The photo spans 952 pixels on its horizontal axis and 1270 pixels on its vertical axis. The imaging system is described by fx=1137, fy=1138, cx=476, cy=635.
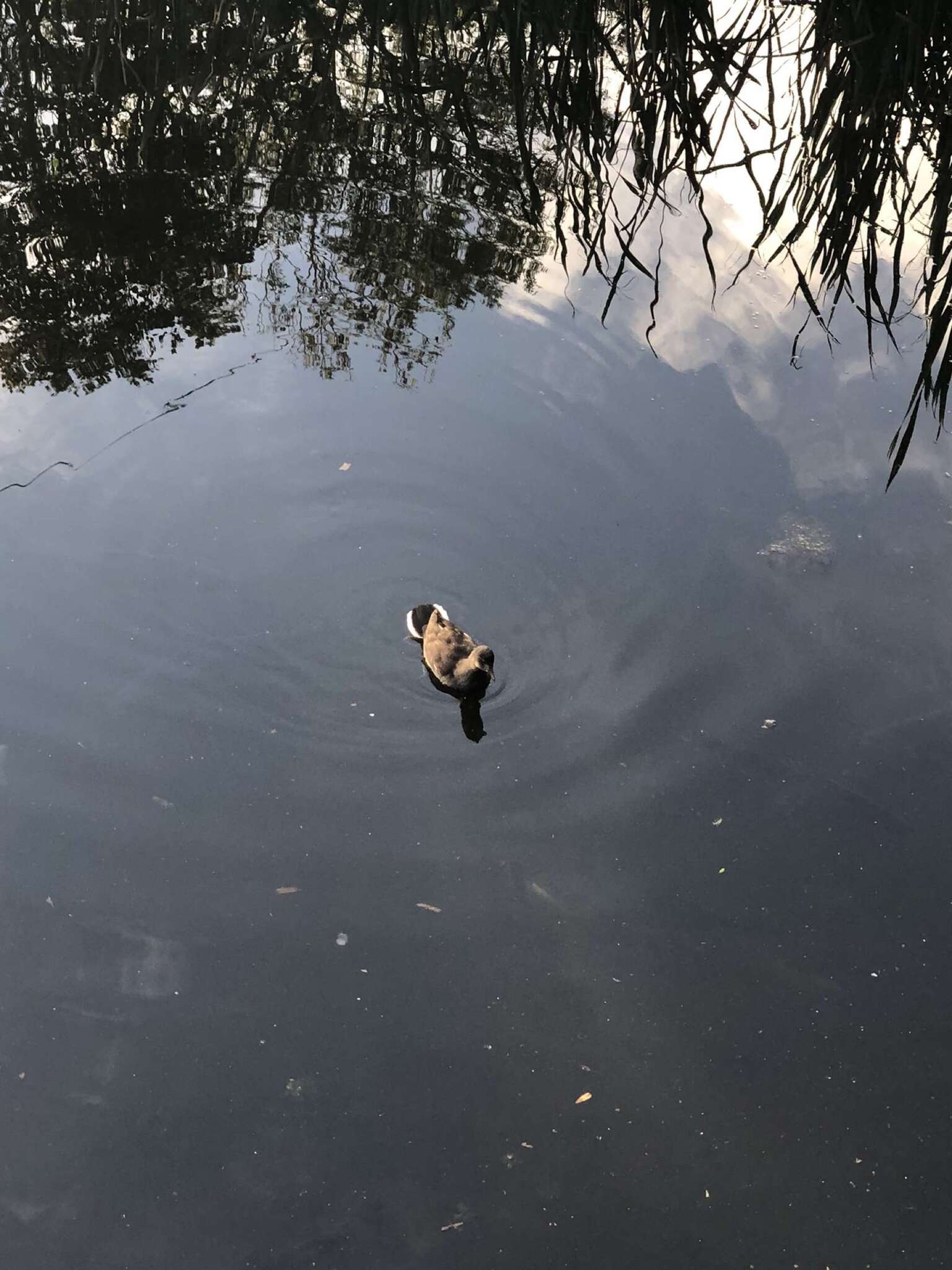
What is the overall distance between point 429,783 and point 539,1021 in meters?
0.98

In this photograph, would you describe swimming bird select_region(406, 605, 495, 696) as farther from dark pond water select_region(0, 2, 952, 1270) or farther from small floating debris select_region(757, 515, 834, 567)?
small floating debris select_region(757, 515, 834, 567)

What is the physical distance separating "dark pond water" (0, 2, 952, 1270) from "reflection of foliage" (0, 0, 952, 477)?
→ 0.38 metres

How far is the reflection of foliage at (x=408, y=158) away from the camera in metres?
5.47

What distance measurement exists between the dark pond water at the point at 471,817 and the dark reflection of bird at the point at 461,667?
7 cm

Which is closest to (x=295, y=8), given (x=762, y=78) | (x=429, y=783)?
(x=762, y=78)

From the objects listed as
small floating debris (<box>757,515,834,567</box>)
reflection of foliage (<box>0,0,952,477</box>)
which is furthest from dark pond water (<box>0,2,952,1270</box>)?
reflection of foliage (<box>0,0,952,477</box>)

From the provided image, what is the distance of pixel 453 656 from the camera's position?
14.7 ft

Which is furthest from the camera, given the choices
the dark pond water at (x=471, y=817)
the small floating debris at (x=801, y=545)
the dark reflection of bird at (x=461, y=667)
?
the small floating debris at (x=801, y=545)

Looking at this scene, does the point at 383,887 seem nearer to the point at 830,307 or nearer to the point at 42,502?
the point at 42,502

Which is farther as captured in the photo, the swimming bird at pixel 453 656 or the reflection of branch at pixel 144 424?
the reflection of branch at pixel 144 424

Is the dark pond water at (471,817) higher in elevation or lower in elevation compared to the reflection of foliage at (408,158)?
lower

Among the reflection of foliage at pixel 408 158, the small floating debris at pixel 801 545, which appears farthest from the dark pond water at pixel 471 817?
the reflection of foliage at pixel 408 158

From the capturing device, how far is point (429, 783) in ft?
13.8

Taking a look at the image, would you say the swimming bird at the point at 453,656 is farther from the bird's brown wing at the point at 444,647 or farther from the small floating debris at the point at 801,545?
the small floating debris at the point at 801,545
